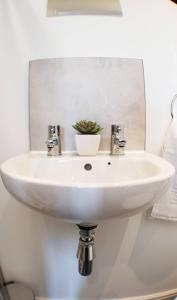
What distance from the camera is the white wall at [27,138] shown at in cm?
88

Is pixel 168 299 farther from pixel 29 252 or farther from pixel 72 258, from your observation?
pixel 29 252

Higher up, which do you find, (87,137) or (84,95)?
→ (84,95)

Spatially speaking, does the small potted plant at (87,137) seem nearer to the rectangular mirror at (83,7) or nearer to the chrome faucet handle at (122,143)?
the chrome faucet handle at (122,143)

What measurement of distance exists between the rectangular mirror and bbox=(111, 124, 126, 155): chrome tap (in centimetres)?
50

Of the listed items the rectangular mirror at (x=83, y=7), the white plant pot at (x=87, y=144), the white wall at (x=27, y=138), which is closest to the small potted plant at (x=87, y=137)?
the white plant pot at (x=87, y=144)

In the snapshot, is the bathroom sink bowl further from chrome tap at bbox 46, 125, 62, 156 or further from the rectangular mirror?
the rectangular mirror

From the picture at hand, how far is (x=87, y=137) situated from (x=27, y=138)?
0.88ft

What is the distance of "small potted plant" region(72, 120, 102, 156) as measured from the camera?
859mm

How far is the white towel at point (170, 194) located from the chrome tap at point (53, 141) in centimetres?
47

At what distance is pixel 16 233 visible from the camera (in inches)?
38.6

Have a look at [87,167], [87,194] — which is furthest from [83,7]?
[87,194]

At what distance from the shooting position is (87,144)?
34.0 inches

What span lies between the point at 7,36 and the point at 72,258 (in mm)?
1030

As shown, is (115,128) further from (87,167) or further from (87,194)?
(87,194)
